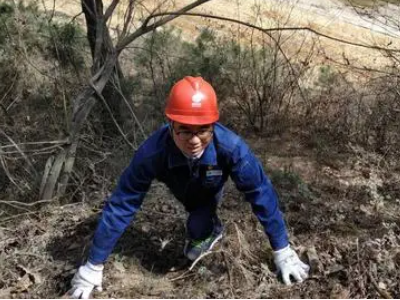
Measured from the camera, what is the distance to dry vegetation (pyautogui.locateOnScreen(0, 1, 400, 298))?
126 inches

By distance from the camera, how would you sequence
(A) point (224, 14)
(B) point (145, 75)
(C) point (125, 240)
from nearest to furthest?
1. (C) point (125, 240)
2. (B) point (145, 75)
3. (A) point (224, 14)

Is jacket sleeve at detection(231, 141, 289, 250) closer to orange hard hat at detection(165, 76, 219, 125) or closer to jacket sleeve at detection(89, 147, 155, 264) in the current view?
orange hard hat at detection(165, 76, 219, 125)

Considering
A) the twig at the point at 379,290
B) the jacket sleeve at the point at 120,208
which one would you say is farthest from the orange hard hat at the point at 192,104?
the twig at the point at 379,290

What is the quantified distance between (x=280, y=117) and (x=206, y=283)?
2.64 m

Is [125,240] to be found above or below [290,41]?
below

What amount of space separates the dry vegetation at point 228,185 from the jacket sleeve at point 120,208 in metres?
0.34

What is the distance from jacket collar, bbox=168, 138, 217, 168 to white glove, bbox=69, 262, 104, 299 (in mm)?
645

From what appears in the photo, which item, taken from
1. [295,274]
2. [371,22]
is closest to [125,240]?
[295,274]

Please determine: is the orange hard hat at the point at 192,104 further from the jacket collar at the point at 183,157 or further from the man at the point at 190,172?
the jacket collar at the point at 183,157

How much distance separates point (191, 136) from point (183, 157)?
0.23 meters

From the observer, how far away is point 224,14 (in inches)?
336

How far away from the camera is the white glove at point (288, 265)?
297 centimetres

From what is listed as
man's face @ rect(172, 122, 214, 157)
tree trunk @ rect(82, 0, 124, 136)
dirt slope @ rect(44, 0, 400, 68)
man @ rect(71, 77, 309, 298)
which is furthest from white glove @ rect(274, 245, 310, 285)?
dirt slope @ rect(44, 0, 400, 68)

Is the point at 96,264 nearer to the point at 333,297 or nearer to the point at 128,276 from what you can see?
the point at 128,276
